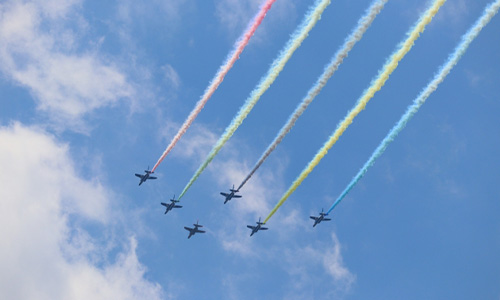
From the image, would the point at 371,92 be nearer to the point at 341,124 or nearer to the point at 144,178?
the point at 341,124


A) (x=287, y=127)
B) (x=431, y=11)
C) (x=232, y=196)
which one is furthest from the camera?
(x=232, y=196)

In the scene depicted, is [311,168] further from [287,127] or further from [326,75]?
[326,75]

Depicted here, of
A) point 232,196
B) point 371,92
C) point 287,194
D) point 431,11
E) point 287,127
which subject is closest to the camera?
point 431,11

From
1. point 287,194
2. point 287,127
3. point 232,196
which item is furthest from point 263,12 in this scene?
point 232,196

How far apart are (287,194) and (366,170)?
26.1 feet

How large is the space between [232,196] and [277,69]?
25.9 meters

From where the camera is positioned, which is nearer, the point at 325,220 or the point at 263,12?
the point at 263,12

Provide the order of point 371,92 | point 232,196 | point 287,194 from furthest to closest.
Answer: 1. point 232,196
2. point 287,194
3. point 371,92

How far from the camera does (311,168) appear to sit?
5247 cm

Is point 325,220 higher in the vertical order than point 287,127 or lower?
higher

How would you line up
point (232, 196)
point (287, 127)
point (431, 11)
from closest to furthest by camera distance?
point (431, 11)
point (287, 127)
point (232, 196)

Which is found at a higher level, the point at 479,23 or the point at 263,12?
the point at 479,23

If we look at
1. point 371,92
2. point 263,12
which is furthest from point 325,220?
point 263,12

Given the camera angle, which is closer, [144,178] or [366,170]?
[366,170]
